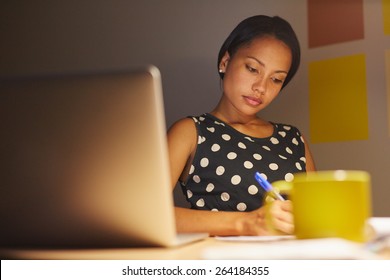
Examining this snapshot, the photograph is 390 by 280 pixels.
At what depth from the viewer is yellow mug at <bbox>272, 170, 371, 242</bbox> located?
0.64m

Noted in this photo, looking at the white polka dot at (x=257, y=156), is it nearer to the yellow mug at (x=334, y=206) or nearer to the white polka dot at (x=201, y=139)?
the white polka dot at (x=201, y=139)

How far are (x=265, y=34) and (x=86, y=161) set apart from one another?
1178 mm

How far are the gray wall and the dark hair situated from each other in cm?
10

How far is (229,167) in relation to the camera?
1.53 m

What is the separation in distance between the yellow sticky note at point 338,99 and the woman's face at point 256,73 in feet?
0.54

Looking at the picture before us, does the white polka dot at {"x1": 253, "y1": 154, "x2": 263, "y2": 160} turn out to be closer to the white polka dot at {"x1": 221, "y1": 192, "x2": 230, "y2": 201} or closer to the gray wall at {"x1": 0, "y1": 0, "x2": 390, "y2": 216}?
the white polka dot at {"x1": 221, "y1": 192, "x2": 230, "y2": 201}

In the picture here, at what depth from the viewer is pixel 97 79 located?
0.59 m

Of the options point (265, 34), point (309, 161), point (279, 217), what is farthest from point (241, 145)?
point (279, 217)

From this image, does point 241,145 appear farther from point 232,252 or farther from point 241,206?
point 232,252

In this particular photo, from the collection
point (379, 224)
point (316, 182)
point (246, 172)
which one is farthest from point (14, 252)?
point (246, 172)

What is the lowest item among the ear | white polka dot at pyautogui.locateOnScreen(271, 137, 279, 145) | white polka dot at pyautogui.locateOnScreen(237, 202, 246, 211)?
white polka dot at pyautogui.locateOnScreen(237, 202, 246, 211)

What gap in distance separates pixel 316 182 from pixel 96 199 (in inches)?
10.1

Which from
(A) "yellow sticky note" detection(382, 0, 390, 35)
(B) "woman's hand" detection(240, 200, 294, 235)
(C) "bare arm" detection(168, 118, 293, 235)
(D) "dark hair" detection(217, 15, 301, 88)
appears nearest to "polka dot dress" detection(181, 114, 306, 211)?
(C) "bare arm" detection(168, 118, 293, 235)

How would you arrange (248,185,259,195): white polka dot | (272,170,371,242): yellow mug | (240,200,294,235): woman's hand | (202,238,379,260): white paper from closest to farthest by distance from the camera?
1. (202,238,379,260): white paper
2. (272,170,371,242): yellow mug
3. (240,200,294,235): woman's hand
4. (248,185,259,195): white polka dot
